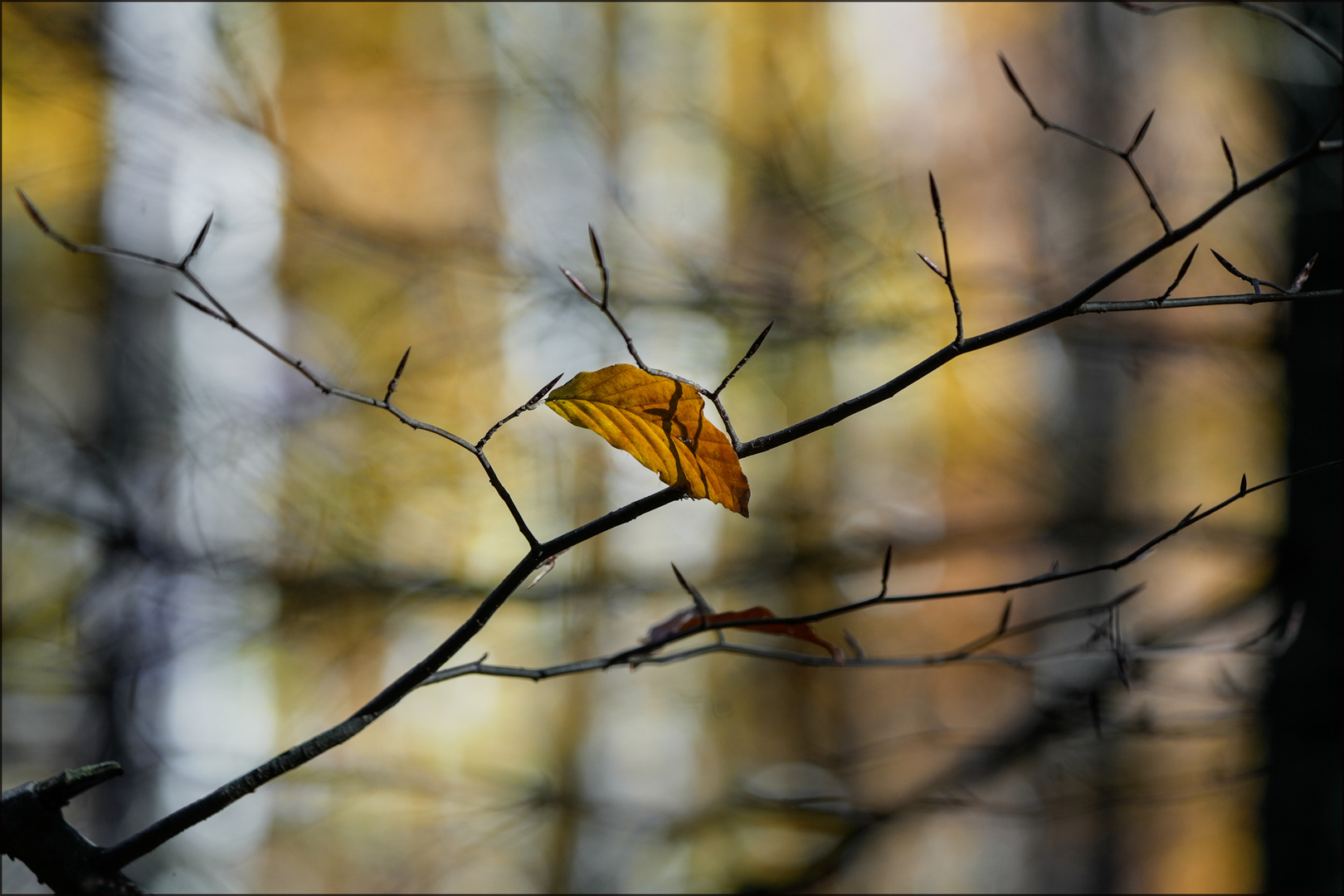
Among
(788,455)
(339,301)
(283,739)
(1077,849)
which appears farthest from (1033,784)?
(339,301)

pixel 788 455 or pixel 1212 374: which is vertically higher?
pixel 1212 374

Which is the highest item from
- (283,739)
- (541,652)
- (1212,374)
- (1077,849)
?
(1212,374)

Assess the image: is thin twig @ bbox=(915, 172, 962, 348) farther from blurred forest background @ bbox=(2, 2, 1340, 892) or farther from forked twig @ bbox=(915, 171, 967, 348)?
blurred forest background @ bbox=(2, 2, 1340, 892)

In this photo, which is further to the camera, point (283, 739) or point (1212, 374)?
point (1212, 374)

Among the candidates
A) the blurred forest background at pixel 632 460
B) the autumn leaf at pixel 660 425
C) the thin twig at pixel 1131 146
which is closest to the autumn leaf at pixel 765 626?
the autumn leaf at pixel 660 425

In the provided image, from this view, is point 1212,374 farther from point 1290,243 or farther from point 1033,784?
point 1033,784

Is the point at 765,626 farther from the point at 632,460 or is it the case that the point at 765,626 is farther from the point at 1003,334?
the point at 632,460

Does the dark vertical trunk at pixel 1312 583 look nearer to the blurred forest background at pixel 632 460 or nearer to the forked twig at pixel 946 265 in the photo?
the blurred forest background at pixel 632 460
